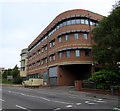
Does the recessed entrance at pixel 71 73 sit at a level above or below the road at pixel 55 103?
above

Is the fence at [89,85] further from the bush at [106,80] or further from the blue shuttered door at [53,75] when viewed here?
the blue shuttered door at [53,75]

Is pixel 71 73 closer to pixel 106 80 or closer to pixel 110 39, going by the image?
pixel 106 80

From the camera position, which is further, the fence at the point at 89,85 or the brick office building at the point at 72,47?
the brick office building at the point at 72,47

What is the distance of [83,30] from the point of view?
32.3m

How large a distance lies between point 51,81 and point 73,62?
9.01m

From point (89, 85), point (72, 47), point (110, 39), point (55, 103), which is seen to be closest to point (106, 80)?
point (89, 85)

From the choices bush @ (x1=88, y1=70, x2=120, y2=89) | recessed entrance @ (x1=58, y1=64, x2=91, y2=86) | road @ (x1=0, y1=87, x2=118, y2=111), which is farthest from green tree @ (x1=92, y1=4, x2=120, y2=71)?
road @ (x1=0, y1=87, x2=118, y2=111)

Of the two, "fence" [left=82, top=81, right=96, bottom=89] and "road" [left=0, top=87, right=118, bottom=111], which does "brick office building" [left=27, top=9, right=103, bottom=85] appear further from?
"road" [left=0, top=87, right=118, bottom=111]

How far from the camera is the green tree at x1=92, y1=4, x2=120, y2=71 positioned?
66.8ft

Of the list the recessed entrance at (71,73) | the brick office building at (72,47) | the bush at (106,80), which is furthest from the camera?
the recessed entrance at (71,73)

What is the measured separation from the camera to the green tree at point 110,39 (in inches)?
802

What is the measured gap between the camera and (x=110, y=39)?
21094mm

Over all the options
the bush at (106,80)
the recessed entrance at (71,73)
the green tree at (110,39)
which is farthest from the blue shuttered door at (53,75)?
the bush at (106,80)

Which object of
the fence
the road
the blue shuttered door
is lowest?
the road
